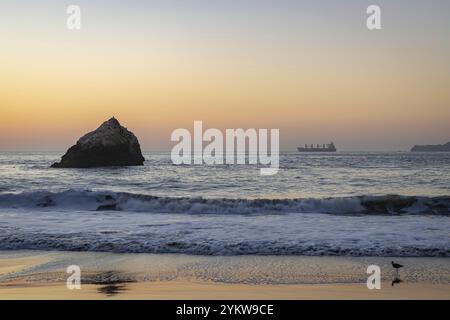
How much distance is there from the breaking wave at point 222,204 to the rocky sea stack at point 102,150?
3111 cm

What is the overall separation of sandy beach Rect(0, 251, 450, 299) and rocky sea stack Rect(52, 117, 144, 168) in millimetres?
44519

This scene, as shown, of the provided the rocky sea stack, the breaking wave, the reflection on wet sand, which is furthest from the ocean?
the rocky sea stack

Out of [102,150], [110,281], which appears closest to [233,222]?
[110,281]

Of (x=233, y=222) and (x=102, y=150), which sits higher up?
(x=102, y=150)

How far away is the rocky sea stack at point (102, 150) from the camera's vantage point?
54.1 m

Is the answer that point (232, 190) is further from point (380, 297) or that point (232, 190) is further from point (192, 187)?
point (380, 297)

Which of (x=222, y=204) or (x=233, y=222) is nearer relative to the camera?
(x=233, y=222)

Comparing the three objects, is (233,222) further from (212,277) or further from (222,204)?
(212,277)

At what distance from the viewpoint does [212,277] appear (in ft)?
27.5

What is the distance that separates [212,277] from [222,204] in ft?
42.5

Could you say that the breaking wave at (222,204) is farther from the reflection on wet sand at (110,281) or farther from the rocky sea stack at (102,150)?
the rocky sea stack at (102,150)

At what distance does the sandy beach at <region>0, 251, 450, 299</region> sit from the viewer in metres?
7.09

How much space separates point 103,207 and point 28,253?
422 inches
